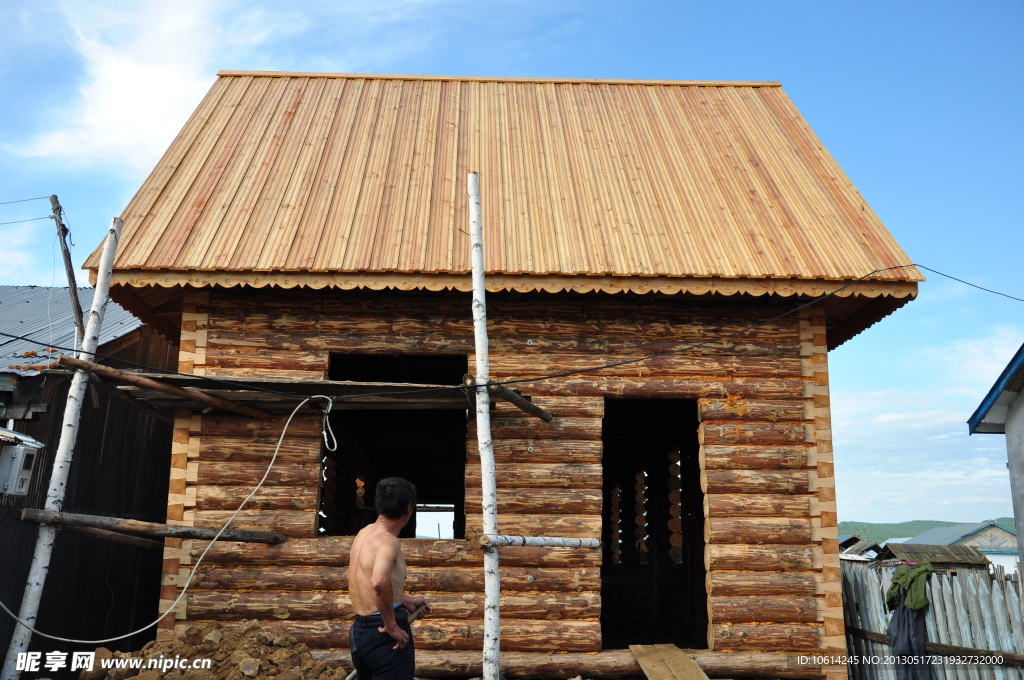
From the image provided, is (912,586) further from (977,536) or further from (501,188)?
(977,536)

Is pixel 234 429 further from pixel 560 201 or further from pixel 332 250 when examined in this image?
pixel 560 201

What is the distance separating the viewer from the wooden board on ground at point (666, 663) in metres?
8.16

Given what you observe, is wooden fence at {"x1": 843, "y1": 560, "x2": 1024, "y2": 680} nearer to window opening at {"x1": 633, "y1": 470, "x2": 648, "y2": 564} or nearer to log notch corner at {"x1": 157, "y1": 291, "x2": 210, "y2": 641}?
window opening at {"x1": 633, "y1": 470, "x2": 648, "y2": 564}

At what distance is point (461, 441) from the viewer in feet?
53.6

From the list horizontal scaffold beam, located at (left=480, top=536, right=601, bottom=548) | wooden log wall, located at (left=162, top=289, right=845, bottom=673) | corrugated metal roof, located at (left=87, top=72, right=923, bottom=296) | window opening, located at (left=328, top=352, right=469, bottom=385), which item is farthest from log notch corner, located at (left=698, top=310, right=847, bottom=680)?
window opening, located at (left=328, top=352, right=469, bottom=385)

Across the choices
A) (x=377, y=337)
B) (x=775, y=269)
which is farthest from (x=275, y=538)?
(x=775, y=269)

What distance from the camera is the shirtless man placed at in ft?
17.5

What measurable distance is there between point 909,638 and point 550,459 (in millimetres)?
4357

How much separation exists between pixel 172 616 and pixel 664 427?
8.52 metres

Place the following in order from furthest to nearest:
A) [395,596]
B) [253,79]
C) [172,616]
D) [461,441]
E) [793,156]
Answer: [461,441]
[253,79]
[793,156]
[172,616]
[395,596]

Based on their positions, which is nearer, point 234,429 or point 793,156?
point 234,429

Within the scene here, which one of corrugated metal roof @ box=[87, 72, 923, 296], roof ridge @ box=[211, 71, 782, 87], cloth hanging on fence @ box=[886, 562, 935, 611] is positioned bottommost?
cloth hanging on fence @ box=[886, 562, 935, 611]

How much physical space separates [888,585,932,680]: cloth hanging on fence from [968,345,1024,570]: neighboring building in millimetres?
1596

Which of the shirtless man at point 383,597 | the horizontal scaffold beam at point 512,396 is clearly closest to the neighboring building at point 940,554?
the horizontal scaffold beam at point 512,396
